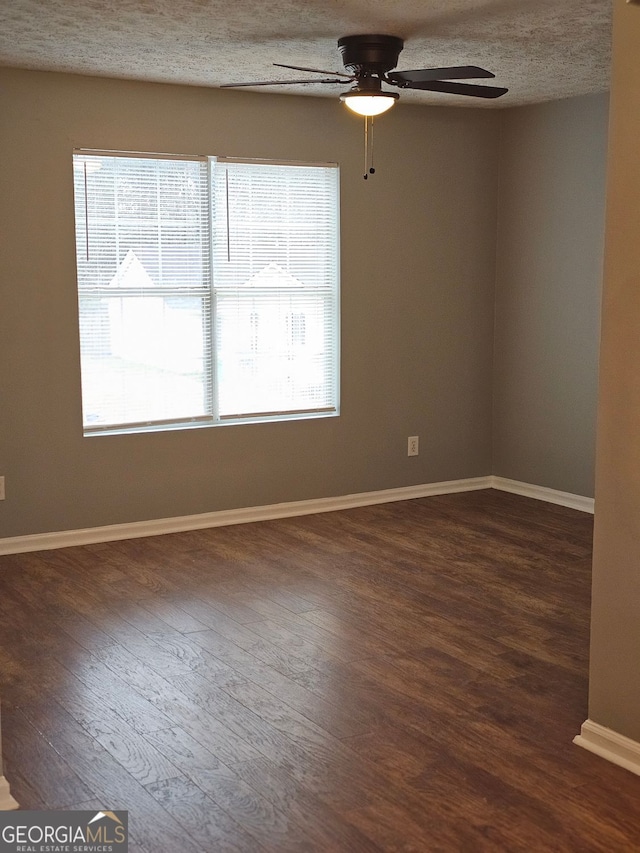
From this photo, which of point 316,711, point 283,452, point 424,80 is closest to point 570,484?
point 283,452

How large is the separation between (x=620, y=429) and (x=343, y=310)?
3240mm

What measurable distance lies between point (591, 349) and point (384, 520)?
1.62 m

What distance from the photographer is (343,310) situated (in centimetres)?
584

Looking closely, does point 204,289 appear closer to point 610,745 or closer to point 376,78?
point 376,78

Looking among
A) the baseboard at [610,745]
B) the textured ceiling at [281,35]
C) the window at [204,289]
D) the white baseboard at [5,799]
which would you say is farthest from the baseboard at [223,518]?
the baseboard at [610,745]

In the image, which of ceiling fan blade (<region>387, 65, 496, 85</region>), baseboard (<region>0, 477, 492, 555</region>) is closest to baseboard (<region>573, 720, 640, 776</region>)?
ceiling fan blade (<region>387, 65, 496, 85</region>)

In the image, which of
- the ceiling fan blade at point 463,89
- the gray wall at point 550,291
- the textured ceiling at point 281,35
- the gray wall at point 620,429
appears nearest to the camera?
the gray wall at point 620,429

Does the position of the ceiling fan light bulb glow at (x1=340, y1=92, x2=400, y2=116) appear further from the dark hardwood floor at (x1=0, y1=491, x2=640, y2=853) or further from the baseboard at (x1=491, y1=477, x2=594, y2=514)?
the baseboard at (x1=491, y1=477, x2=594, y2=514)

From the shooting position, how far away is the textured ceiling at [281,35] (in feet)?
12.1

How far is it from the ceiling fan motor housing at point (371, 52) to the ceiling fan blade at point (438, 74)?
13cm

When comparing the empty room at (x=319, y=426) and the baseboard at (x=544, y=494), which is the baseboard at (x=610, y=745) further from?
the baseboard at (x=544, y=494)

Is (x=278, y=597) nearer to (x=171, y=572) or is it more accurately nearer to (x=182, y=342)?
(x=171, y=572)

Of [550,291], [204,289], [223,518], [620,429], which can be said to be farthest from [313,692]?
[550,291]

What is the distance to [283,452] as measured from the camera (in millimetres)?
5766
